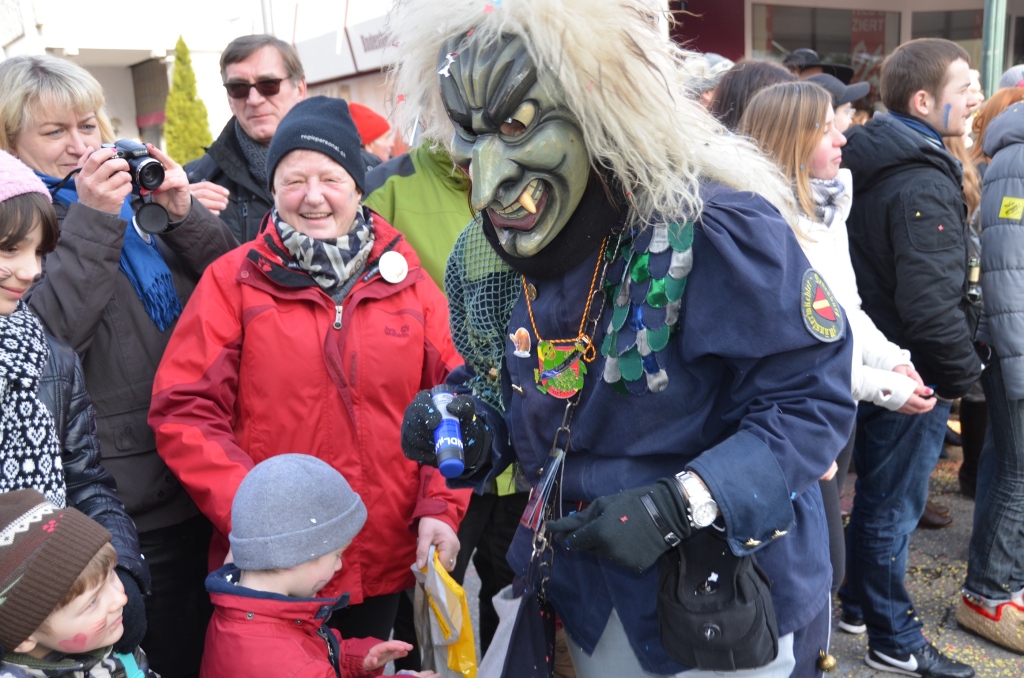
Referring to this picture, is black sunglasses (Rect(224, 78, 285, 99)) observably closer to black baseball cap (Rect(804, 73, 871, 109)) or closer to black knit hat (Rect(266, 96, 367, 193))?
black knit hat (Rect(266, 96, 367, 193))

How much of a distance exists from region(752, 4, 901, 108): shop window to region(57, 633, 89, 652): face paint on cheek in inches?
342

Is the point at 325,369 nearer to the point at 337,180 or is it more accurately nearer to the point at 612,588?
the point at 337,180

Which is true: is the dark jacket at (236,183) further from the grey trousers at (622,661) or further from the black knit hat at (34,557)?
the grey trousers at (622,661)

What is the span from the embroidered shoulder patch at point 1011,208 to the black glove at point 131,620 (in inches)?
123

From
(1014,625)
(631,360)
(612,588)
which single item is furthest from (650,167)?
(1014,625)

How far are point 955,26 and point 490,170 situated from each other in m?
9.78

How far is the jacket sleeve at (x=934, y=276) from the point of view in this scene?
303cm

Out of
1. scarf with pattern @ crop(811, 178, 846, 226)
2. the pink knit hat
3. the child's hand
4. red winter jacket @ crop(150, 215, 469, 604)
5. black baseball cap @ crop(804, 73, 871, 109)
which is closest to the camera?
the pink knit hat

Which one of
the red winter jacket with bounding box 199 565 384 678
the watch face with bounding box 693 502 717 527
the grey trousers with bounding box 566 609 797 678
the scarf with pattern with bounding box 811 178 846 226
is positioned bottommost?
Result: the red winter jacket with bounding box 199 565 384 678

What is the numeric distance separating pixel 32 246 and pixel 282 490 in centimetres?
74

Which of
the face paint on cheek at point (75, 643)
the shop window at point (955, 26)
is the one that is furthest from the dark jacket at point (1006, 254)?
the shop window at point (955, 26)

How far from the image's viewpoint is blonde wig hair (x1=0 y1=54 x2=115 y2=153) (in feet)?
7.95

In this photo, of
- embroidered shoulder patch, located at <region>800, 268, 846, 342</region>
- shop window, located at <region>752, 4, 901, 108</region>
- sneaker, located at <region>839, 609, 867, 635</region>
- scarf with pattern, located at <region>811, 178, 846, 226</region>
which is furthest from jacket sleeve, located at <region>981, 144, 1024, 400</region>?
shop window, located at <region>752, 4, 901, 108</region>

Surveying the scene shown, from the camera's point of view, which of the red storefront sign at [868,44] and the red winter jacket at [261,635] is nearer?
the red winter jacket at [261,635]
